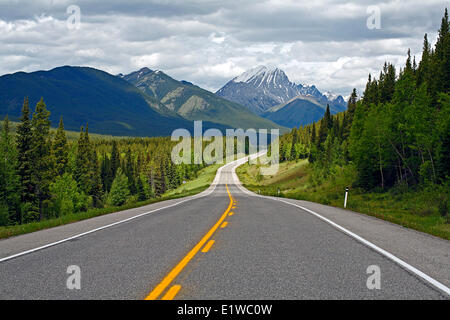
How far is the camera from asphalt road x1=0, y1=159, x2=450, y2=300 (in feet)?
18.6

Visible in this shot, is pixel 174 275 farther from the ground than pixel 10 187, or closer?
farther from the ground

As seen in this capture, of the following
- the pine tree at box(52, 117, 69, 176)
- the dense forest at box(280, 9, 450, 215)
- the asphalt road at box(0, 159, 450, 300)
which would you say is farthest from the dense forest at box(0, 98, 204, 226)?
the dense forest at box(280, 9, 450, 215)

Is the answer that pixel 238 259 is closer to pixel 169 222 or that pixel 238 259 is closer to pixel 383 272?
pixel 383 272

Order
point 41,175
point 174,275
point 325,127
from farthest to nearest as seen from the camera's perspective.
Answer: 1. point 325,127
2. point 41,175
3. point 174,275

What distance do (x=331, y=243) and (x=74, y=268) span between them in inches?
231

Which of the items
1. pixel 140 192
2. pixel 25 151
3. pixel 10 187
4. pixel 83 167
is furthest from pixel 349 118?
pixel 10 187

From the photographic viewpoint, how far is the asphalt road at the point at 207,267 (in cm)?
567

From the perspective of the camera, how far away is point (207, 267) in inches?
283

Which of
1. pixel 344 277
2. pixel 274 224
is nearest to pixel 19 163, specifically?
pixel 274 224

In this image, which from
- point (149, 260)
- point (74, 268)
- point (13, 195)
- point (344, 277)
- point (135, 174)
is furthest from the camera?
point (135, 174)

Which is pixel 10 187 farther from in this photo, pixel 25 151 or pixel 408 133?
pixel 408 133

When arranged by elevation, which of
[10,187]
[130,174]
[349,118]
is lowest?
[130,174]

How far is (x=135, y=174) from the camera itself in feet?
362

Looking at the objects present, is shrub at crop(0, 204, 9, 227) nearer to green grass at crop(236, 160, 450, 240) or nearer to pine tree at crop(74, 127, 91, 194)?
pine tree at crop(74, 127, 91, 194)
